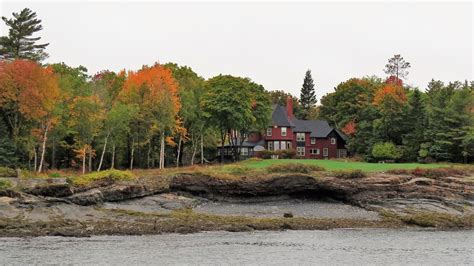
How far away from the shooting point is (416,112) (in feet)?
305

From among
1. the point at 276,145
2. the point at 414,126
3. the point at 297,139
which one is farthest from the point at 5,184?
the point at 297,139

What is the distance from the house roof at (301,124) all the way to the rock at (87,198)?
6220 cm

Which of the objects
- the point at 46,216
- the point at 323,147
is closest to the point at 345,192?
the point at 46,216

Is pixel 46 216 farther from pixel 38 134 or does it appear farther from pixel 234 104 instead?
pixel 234 104

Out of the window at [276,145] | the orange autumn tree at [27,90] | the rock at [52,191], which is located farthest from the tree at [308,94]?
the rock at [52,191]

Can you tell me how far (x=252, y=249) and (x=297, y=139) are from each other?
78.9 m

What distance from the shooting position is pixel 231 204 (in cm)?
5906

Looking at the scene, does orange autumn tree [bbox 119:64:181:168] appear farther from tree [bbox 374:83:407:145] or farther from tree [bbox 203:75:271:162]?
tree [bbox 374:83:407:145]

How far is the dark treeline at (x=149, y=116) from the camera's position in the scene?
69.1 m

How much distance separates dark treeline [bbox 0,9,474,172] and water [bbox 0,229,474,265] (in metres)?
33.2

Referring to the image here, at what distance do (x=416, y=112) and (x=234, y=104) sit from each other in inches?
1162

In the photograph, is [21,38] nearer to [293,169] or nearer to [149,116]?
[149,116]

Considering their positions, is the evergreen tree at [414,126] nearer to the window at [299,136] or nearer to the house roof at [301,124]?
the house roof at [301,124]

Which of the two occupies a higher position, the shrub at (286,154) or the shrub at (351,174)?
the shrub at (286,154)
